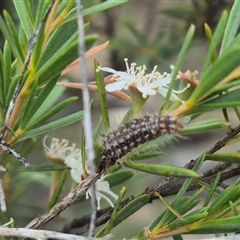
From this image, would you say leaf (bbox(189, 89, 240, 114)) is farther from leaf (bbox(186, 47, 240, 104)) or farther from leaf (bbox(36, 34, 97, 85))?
leaf (bbox(36, 34, 97, 85))

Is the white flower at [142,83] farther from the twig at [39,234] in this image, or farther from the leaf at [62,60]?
the twig at [39,234]

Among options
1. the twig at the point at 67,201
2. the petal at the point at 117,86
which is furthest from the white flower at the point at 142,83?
the twig at the point at 67,201

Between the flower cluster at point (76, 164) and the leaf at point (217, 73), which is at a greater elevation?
the leaf at point (217, 73)

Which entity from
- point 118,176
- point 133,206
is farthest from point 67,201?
point 118,176

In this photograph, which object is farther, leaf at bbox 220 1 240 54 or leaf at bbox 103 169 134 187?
leaf at bbox 103 169 134 187

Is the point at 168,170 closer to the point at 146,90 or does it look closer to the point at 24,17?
the point at 146,90

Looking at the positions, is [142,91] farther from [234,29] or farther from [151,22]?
[151,22]

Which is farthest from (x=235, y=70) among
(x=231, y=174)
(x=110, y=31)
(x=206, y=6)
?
(x=110, y=31)

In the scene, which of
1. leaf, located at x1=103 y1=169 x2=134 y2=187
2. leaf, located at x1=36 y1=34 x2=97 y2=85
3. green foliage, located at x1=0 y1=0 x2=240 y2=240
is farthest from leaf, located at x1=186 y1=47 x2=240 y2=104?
leaf, located at x1=103 y1=169 x2=134 y2=187
